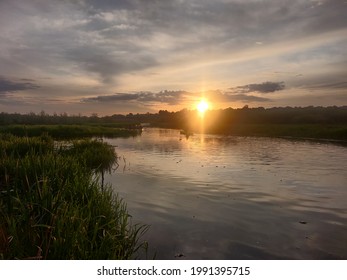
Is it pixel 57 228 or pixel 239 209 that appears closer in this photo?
pixel 57 228

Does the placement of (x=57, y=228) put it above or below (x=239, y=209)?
above

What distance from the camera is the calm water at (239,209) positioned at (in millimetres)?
10852

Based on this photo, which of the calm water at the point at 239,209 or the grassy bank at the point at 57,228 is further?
the calm water at the point at 239,209

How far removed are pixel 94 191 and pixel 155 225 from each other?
10.1 feet

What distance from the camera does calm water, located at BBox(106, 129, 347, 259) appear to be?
10.9m

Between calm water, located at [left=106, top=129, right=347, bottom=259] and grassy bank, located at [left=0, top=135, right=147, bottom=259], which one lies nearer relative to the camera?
grassy bank, located at [left=0, top=135, right=147, bottom=259]

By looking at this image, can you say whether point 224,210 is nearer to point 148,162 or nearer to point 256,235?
point 256,235

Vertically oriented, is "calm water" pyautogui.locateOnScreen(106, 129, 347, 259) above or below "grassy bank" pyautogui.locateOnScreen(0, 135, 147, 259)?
below

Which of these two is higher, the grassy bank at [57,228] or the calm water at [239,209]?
the grassy bank at [57,228]

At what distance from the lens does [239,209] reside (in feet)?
50.3
